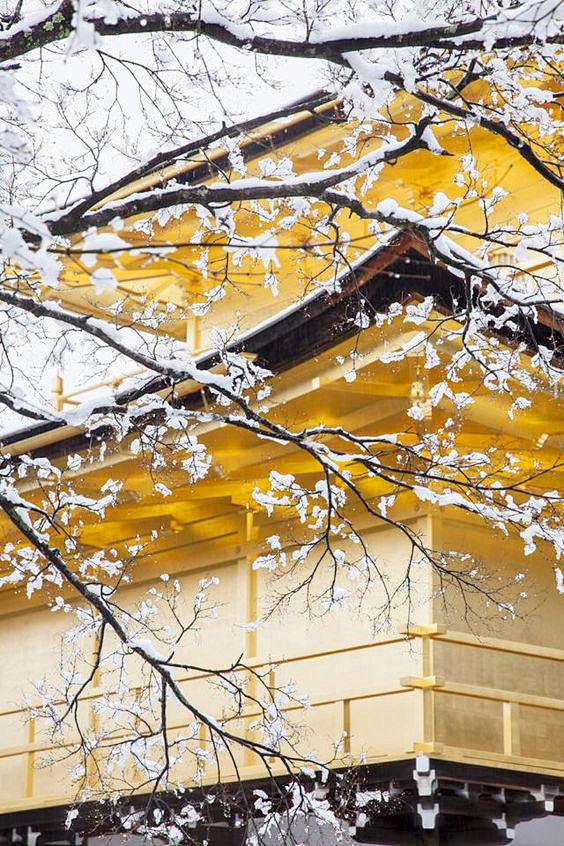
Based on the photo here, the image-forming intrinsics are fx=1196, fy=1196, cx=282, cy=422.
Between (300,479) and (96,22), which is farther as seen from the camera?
(300,479)

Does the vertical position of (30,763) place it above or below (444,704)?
below

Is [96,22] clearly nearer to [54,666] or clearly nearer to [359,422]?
[359,422]

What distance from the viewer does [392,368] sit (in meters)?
8.72

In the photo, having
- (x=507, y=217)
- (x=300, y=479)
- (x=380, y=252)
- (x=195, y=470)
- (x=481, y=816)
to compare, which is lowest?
(x=481, y=816)

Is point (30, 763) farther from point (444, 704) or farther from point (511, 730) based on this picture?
point (511, 730)

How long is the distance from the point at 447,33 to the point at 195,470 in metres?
3.33

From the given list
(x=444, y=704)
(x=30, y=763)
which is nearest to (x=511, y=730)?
(x=444, y=704)

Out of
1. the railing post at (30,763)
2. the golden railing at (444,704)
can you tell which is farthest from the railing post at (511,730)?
the railing post at (30,763)

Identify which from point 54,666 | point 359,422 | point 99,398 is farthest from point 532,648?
point 54,666

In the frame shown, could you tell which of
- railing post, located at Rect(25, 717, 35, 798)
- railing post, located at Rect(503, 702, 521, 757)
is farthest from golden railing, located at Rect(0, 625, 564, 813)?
railing post, located at Rect(25, 717, 35, 798)

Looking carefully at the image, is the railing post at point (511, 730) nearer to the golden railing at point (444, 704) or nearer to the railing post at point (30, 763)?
the golden railing at point (444, 704)

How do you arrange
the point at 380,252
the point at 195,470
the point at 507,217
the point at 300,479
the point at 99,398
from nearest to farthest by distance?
the point at 99,398
the point at 195,470
the point at 380,252
the point at 300,479
the point at 507,217

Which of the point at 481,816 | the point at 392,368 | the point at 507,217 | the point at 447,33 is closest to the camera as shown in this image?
the point at 447,33

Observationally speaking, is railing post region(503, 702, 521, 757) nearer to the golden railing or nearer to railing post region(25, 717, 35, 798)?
the golden railing
